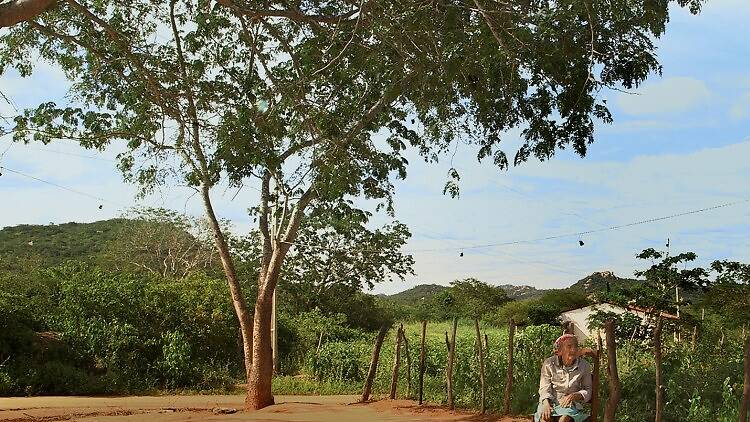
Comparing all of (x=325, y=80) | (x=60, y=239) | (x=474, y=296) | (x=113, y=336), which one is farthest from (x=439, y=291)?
(x=325, y=80)

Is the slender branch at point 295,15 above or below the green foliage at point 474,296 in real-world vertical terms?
above

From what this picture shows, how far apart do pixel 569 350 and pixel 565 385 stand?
0.31m

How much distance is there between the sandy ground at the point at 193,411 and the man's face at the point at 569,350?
435cm

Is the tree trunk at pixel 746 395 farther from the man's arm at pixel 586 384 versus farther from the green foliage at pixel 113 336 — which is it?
the green foliage at pixel 113 336

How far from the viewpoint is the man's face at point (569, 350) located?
20.7 ft

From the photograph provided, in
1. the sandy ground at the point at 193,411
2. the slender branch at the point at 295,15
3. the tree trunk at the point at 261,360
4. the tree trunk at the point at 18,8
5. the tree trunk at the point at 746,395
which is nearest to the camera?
the tree trunk at the point at 18,8

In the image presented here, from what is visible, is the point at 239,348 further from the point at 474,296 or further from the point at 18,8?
the point at 474,296

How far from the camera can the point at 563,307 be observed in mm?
38844

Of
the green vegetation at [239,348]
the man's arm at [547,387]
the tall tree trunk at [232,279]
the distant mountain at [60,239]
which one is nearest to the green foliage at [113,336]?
the green vegetation at [239,348]

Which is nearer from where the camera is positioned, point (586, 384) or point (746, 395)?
point (586, 384)

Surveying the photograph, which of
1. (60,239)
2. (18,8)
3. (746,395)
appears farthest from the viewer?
(60,239)

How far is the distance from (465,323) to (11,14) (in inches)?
1416

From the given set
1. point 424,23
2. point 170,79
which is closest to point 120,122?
point 170,79

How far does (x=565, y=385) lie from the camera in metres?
6.33
